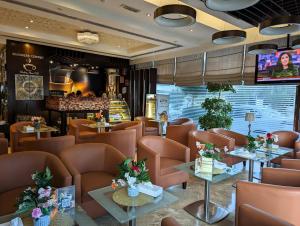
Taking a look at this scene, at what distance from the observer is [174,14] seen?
303cm

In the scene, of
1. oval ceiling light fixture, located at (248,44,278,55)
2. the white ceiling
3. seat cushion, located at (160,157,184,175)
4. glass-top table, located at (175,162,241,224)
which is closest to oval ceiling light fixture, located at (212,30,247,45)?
oval ceiling light fixture, located at (248,44,278,55)

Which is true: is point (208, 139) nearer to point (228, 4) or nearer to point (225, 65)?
point (225, 65)

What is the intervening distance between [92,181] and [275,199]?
6.84ft

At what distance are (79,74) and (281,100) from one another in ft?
25.9

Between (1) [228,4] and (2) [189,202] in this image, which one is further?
(2) [189,202]

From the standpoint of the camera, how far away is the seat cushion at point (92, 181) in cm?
260

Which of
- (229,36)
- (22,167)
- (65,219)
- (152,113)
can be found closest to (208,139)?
(229,36)

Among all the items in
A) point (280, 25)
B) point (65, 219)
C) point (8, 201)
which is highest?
point (280, 25)

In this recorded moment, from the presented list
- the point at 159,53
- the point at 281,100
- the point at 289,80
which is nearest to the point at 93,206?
the point at 289,80

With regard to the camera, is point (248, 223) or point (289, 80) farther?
point (289, 80)

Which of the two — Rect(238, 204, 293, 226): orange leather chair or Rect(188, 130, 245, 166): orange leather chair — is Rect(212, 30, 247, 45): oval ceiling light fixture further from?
Rect(238, 204, 293, 226): orange leather chair

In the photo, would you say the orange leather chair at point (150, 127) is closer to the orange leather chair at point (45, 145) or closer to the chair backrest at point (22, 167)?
the orange leather chair at point (45, 145)

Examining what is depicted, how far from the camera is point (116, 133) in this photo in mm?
4770

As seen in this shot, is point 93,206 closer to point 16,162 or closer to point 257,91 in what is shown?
point 16,162
